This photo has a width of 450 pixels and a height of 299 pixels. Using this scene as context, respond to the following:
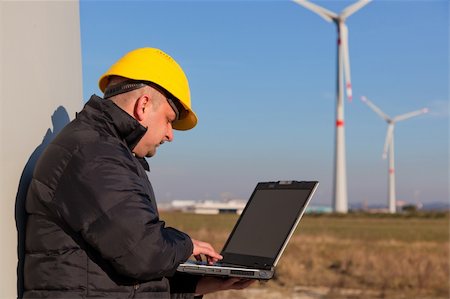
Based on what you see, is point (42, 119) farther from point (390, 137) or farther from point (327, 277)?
point (390, 137)

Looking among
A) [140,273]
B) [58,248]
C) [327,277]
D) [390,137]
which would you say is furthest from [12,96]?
[390,137]

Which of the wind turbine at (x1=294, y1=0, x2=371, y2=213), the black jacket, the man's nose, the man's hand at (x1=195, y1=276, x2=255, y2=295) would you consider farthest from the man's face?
the wind turbine at (x1=294, y1=0, x2=371, y2=213)

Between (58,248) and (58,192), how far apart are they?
Answer: 18 cm

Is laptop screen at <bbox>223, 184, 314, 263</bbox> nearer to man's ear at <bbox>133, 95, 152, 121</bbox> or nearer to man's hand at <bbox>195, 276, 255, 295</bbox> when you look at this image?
man's hand at <bbox>195, 276, 255, 295</bbox>

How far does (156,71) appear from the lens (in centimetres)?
268

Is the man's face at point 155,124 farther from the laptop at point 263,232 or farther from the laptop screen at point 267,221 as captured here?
the laptop screen at point 267,221

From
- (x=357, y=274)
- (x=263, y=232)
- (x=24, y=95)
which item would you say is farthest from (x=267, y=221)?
(x=357, y=274)

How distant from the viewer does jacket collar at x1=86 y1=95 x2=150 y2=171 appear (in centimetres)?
255

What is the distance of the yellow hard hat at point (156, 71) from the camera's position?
2668 mm

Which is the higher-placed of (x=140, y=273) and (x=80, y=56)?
(x=80, y=56)

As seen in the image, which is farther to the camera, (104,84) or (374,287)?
(374,287)

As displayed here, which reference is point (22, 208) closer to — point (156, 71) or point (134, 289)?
point (134, 289)

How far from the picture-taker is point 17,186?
2.84 m

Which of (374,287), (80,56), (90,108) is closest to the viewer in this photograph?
(90,108)
